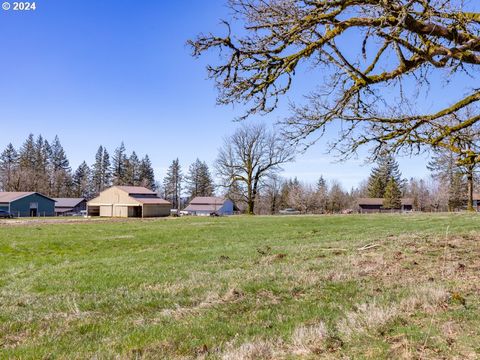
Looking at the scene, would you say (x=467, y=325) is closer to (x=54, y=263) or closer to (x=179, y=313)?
(x=179, y=313)

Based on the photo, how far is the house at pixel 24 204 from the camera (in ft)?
245

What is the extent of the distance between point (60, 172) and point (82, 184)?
9473 mm

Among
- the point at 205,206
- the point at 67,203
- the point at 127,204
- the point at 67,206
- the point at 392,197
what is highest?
the point at 392,197

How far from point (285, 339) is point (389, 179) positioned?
303ft

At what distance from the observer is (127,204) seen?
2704 inches

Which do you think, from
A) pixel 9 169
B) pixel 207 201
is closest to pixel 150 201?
pixel 207 201

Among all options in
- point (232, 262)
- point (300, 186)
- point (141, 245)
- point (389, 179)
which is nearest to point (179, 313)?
point (232, 262)

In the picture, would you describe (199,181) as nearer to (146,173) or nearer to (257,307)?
(146,173)

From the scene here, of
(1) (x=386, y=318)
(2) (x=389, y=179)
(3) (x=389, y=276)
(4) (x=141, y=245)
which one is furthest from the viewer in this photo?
(2) (x=389, y=179)

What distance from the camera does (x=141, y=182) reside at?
103688mm

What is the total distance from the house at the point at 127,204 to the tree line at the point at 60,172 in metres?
29.4

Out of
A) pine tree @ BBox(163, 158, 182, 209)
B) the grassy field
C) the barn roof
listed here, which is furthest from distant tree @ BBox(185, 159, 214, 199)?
the grassy field

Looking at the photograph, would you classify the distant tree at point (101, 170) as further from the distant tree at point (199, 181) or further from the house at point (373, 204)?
the house at point (373, 204)

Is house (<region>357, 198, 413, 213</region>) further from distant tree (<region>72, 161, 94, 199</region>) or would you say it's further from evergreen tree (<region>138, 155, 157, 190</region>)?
distant tree (<region>72, 161, 94, 199</region>)
